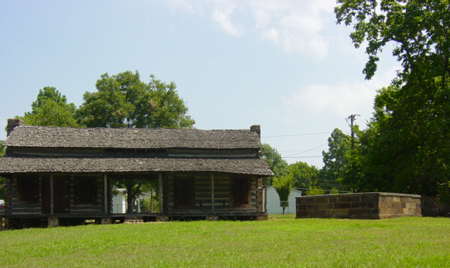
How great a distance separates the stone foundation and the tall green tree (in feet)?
22.8

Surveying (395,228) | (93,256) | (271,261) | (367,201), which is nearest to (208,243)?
(93,256)

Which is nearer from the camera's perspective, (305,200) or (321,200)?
(321,200)

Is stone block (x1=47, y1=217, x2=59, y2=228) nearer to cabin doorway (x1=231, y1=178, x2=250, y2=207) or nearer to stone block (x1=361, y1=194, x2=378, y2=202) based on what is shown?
cabin doorway (x1=231, y1=178, x2=250, y2=207)

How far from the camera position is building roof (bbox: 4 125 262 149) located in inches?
1273

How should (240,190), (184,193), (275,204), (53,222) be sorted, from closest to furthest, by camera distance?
(53,222) < (184,193) < (240,190) < (275,204)

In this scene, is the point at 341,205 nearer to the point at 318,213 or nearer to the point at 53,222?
the point at 318,213

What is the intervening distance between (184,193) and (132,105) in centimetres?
2069

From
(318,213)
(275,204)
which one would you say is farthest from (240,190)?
(275,204)

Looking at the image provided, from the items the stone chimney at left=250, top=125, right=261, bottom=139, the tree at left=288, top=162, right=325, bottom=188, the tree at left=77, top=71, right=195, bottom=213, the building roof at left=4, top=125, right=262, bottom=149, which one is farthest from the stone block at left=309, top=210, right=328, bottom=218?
the tree at left=288, top=162, right=325, bottom=188

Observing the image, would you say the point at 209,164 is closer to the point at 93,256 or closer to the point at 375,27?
the point at 375,27

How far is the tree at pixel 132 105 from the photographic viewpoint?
166 ft

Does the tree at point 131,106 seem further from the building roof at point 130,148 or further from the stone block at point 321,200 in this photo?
the stone block at point 321,200

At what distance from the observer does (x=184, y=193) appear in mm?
32625

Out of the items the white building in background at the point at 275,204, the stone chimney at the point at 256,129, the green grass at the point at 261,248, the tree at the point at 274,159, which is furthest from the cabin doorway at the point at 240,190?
the tree at the point at 274,159
